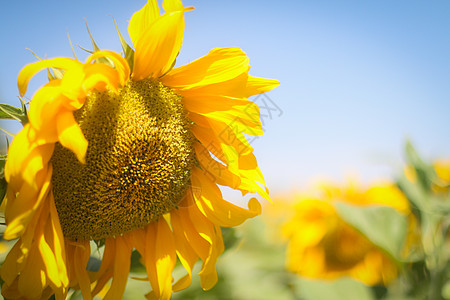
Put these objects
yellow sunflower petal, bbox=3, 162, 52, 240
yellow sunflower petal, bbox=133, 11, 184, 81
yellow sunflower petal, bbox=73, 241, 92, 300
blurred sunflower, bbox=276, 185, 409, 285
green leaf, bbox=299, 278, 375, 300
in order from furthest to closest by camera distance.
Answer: blurred sunflower, bbox=276, 185, 409, 285 < green leaf, bbox=299, 278, 375, 300 < yellow sunflower petal, bbox=73, 241, 92, 300 < yellow sunflower petal, bbox=133, 11, 184, 81 < yellow sunflower petal, bbox=3, 162, 52, 240

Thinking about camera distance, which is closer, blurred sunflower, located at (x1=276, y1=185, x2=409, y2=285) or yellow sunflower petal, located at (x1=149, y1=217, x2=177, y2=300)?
yellow sunflower petal, located at (x1=149, y1=217, x2=177, y2=300)

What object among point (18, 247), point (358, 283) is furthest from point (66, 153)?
point (358, 283)

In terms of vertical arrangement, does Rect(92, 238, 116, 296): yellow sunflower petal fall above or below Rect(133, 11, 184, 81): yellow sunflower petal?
below

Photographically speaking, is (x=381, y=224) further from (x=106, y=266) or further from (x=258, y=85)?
(x=106, y=266)

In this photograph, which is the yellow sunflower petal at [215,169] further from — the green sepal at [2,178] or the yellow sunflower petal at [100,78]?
the green sepal at [2,178]

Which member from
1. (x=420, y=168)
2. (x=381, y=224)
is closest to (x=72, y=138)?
(x=381, y=224)

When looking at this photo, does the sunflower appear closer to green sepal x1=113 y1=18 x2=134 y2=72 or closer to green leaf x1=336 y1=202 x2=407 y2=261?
green sepal x1=113 y1=18 x2=134 y2=72

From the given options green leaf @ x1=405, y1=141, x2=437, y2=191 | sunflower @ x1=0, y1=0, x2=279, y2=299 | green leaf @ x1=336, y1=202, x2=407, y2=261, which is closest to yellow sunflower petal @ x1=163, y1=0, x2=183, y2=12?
sunflower @ x1=0, y1=0, x2=279, y2=299

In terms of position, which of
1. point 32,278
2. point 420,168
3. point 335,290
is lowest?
point 335,290

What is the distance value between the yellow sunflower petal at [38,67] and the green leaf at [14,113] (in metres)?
0.06

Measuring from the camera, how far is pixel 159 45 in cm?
108

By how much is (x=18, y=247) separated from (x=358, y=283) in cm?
176

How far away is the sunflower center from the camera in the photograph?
1099mm

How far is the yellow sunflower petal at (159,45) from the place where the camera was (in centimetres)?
106
